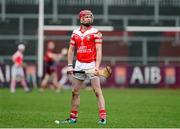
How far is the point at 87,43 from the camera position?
47.8ft

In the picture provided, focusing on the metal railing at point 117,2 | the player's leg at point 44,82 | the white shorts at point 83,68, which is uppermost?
the metal railing at point 117,2

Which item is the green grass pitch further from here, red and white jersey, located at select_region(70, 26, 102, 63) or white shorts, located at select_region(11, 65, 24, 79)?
white shorts, located at select_region(11, 65, 24, 79)

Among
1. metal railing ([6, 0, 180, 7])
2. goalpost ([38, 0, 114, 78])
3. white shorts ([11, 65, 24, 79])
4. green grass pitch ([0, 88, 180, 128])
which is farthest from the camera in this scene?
metal railing ([6, 0, 180, 7])

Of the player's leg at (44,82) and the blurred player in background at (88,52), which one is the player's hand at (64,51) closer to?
the player's leg at (44,82)

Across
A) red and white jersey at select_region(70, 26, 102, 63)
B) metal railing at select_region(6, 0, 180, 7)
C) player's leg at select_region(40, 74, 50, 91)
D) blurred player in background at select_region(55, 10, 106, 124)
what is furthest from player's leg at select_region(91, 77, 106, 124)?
metal railing at select_region(6, 0, 180, 7)

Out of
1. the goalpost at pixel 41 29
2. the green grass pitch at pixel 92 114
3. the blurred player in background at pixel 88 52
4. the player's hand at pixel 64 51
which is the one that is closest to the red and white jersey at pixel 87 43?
the blurred player in background at pixel 88 52

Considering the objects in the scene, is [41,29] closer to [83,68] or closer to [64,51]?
[64,51]

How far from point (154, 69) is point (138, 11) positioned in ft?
11.4

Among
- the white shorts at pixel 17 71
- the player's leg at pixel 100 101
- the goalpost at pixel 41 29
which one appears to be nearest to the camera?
the player's leg at pixel 100 101

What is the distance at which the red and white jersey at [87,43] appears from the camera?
47.7 feet

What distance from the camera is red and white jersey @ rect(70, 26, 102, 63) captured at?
47.7 feet

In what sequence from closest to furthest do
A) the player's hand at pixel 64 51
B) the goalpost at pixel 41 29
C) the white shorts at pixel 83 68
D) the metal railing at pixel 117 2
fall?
1. the white shorts at pixel 83 68
2. the goalpost at pixel 41 29
3. the player's hand at pixel 64 51
4. the metal railing at pixel 117 2

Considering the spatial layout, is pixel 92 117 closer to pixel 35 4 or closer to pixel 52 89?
pixel 52 89

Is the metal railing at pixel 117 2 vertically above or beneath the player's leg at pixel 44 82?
above
